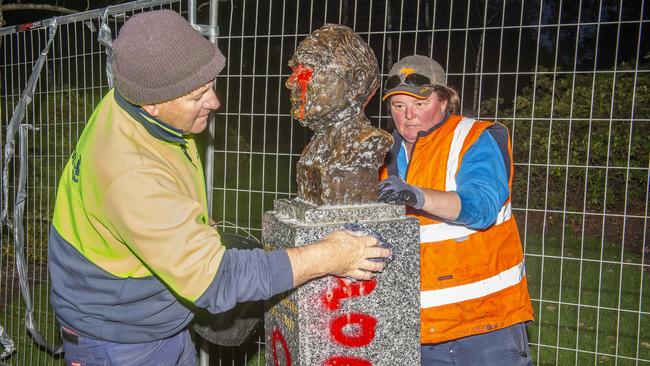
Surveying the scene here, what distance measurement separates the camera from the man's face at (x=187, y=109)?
2152mm

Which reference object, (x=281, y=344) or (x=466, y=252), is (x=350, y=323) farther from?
(x=466, y=252)

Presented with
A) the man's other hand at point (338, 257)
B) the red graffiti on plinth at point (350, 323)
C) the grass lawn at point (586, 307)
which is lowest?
the grass lawn at point (586, 307)

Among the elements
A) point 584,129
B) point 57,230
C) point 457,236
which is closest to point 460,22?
point 584,129

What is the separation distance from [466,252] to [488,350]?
1.56 feet

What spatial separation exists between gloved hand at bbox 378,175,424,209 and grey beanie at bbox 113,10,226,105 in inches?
33.3

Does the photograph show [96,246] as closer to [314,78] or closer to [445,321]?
[314,78]

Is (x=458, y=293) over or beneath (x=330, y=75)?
beneath

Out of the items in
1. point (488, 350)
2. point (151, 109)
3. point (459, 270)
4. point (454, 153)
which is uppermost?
point (151, 109)

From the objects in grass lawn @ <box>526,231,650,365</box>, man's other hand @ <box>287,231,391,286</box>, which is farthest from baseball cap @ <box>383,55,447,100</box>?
grass lawn @ <box>526,231,650,365</box>

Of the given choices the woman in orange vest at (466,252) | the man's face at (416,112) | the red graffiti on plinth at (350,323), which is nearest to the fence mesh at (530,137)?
the man's face at (416,112)

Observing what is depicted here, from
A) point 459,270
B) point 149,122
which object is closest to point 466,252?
point 459,270

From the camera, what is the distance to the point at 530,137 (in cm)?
408

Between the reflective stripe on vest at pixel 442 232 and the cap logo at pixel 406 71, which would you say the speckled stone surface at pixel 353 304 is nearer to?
the reflective stripe on vest at pixel 442 232

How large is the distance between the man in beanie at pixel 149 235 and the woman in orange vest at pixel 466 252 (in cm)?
52
